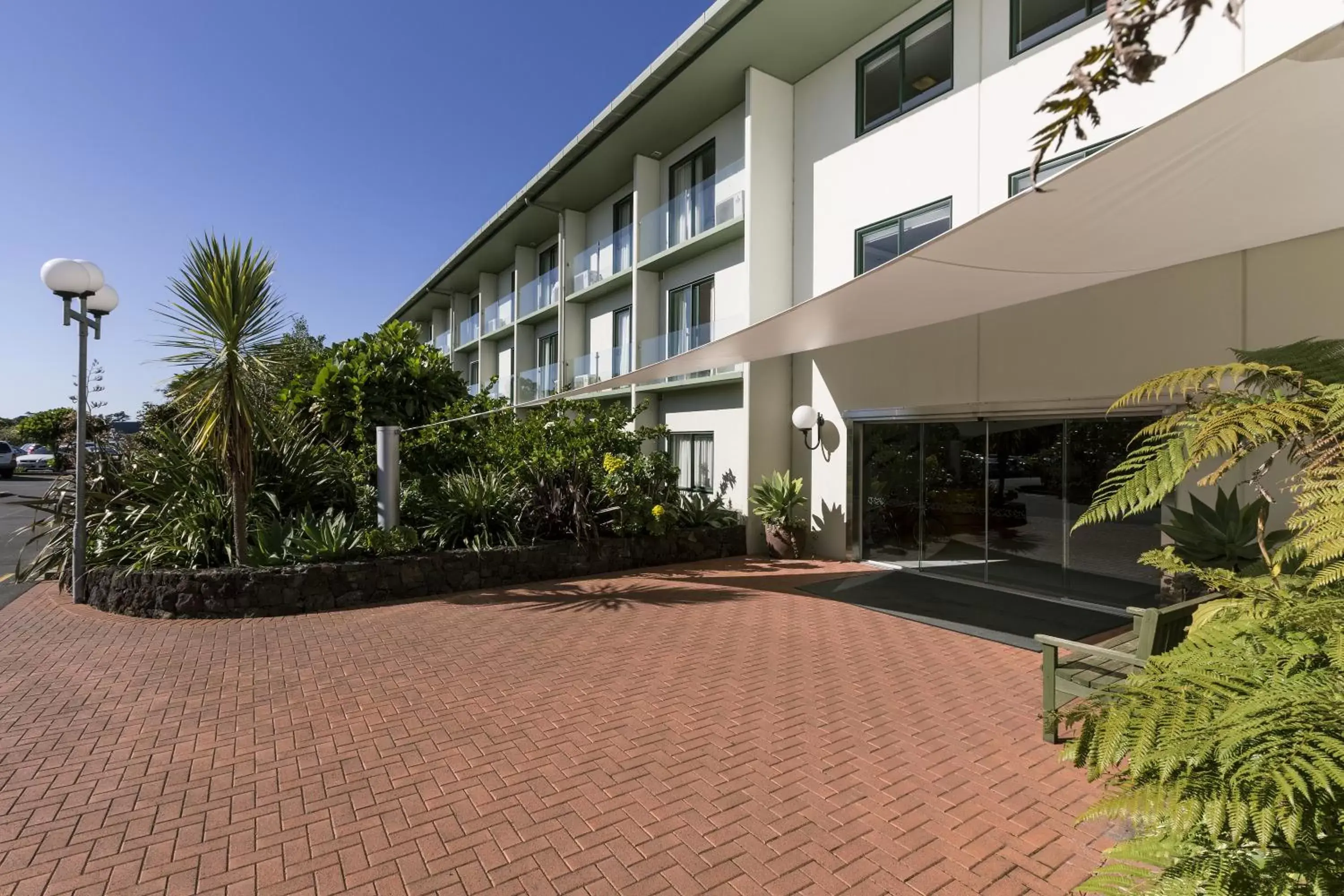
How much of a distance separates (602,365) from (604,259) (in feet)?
9.22

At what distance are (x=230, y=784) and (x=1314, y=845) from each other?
4.68 meters

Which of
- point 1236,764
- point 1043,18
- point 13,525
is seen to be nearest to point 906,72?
point 1043,18

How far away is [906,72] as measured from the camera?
32.6 feet

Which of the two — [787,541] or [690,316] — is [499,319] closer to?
[690,316]

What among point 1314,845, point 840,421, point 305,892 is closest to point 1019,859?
point 1314,845

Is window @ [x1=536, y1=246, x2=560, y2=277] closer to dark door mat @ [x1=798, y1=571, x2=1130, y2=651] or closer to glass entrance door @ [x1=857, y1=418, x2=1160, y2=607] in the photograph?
glass entrance door @ [x1=857, y1=418, x2=1160, y2=607]

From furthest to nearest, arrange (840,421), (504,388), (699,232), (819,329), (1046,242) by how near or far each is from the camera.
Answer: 1. (504,388)
2. (699,232)
3. (840,421)
4. (819,329)
5. (1046,242)

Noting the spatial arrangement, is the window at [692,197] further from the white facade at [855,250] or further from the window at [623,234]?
the window at [623,234]

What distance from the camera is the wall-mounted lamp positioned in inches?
430

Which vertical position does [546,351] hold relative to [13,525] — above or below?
above

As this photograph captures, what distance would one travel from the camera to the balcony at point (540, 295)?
1933 cm

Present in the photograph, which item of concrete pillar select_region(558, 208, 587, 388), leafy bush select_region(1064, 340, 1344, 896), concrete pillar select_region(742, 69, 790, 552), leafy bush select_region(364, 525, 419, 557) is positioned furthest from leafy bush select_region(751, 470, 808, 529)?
leafy bush select_region(1064, 340, 1344, 896)

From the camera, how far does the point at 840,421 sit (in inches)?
423

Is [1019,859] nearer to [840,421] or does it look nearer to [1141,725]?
[1141,725]
